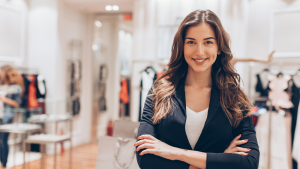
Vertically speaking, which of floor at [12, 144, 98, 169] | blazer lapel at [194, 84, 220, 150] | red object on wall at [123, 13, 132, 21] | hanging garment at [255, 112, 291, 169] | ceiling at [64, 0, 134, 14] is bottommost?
floor at [12, 144, 98, 169]

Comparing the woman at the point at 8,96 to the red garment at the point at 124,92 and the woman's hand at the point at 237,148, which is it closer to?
the red garment at the point at 124,92

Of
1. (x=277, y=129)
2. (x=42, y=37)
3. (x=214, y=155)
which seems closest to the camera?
(x=214, y=155)

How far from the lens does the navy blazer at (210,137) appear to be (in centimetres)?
110

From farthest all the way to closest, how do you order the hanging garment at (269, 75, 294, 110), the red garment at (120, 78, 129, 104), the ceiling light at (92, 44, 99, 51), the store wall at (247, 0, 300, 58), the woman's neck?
1. the ceiling light at (92, 44, 99, 51)
2. the red garment at (120, 78, 129, 104)
3. the store wall at (247, 0, 300, 58)
4. the hanging garment at (269, 75, 294, 110)
5. the woman's neck

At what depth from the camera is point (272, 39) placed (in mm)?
4152

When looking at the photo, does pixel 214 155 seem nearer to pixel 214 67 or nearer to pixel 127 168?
pixel 214 67

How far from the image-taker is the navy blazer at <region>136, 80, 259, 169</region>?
1.10 m

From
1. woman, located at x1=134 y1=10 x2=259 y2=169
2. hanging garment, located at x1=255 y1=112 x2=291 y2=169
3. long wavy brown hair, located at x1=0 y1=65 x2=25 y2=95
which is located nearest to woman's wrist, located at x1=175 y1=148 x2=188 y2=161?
woman, located at x1=134 y1=10 x2=259 y2=169

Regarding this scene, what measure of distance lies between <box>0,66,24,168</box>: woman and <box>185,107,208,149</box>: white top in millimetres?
3382

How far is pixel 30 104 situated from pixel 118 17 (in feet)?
8.22

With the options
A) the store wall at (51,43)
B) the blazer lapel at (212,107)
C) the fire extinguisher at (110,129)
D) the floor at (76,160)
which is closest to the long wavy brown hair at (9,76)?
the store wall at (51,43)

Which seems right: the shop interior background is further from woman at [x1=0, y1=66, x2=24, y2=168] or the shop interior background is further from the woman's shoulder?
the woman's shoulder

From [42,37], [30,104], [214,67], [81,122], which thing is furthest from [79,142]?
[214,67]

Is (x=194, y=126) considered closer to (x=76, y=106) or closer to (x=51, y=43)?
(x=51, y=43)
